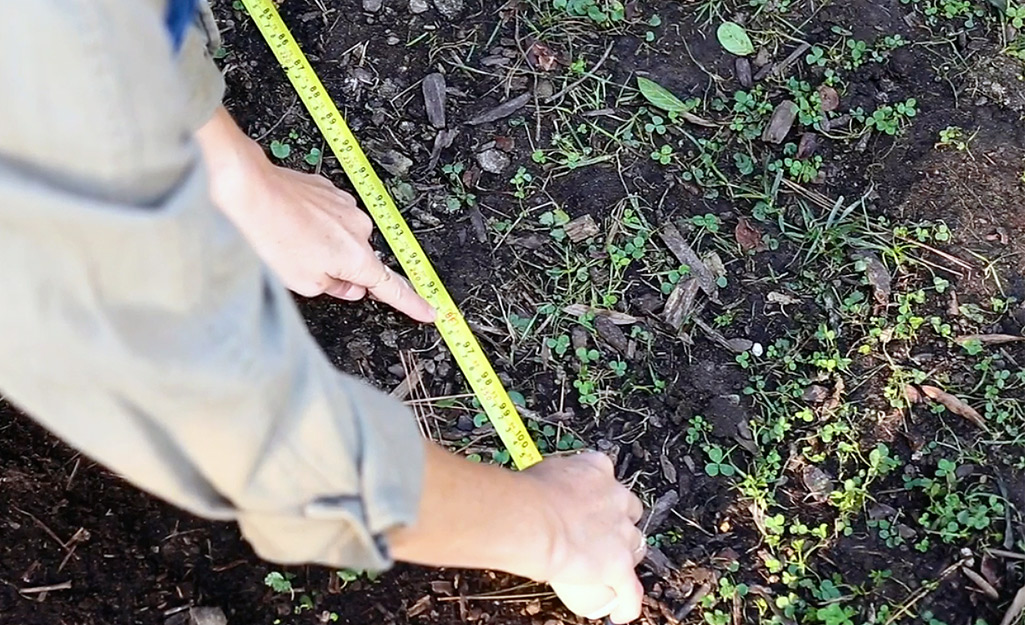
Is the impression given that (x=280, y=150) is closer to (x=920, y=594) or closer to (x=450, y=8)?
(x=450, y=8)

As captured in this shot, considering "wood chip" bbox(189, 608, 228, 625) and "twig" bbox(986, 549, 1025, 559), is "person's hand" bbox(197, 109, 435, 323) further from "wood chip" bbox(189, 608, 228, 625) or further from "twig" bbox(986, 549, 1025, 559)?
"twig" bbox(986, 549, 1025, 559)

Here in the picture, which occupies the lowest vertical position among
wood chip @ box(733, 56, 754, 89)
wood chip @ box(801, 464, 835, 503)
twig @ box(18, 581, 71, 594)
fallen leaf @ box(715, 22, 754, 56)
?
twig @ box(18, 581, 71, 594)

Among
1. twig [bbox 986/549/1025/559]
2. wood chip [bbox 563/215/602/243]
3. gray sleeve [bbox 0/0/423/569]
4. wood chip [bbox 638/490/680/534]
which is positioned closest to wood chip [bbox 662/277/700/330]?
wood chip [bbox 563/215/602/243]

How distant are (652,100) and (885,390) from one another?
3.65 feet

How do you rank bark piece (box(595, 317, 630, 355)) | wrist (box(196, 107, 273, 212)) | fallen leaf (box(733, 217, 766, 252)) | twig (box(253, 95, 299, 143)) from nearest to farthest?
wrist (box(196, 107, 273, 212)), bark piece (box(595, 317, 630, 355)), fallen leaf (box(733, 217, 766, 252)), twig (box(253, 95, 299, 143))

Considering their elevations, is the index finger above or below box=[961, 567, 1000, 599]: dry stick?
above

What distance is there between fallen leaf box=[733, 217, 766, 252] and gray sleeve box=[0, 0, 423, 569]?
1858 mm

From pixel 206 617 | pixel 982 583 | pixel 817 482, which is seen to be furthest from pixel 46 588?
pixel 982 583

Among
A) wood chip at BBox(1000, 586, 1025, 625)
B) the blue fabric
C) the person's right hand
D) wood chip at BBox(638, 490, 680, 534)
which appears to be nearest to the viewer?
the blue fabric

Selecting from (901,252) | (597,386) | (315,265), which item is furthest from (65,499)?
Answer: (901,252)

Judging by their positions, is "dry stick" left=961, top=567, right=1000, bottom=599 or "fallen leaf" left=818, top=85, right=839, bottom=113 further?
"fallen leaf" left=818, top=85, right=839, bottom=113

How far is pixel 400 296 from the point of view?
8.88 feet

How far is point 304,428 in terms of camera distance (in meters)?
1.27

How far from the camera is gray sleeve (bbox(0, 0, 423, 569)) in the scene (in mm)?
1073
